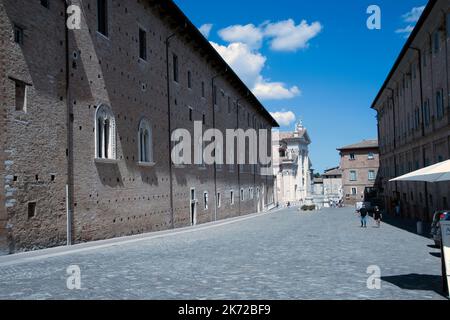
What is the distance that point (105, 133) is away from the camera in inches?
695

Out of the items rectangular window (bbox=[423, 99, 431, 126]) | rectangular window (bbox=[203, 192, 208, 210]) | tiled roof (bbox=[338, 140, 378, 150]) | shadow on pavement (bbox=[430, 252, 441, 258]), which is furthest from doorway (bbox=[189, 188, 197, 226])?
tiled roof (bbox=[338, 140, 378, 150])

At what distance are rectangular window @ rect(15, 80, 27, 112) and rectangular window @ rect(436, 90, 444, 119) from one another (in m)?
18.1

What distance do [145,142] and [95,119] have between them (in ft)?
16.4

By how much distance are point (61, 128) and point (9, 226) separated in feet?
12.4

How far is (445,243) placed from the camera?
700 centimetres

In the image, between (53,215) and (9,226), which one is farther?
(53,215)

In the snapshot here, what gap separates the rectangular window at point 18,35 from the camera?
41.9ft

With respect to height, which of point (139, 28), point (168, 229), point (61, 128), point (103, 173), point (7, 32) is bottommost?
point (168, 229)

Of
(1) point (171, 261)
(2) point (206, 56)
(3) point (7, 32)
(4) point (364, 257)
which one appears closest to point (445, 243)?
(4) point (364, 257)

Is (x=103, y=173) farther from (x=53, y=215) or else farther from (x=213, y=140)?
(x=213, y=140)

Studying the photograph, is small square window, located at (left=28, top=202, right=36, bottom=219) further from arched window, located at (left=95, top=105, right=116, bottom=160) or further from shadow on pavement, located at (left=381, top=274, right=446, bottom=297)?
shadow on pavement, located at (left=381, top=274, right=446, bottom=297)

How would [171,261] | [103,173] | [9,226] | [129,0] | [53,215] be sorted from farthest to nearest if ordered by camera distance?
[129,0], [103,173], [53,215], [9,226], [171,261]

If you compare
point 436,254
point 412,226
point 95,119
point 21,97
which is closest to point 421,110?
point 412,226

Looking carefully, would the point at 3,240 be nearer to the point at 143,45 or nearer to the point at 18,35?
the point at 18,35
